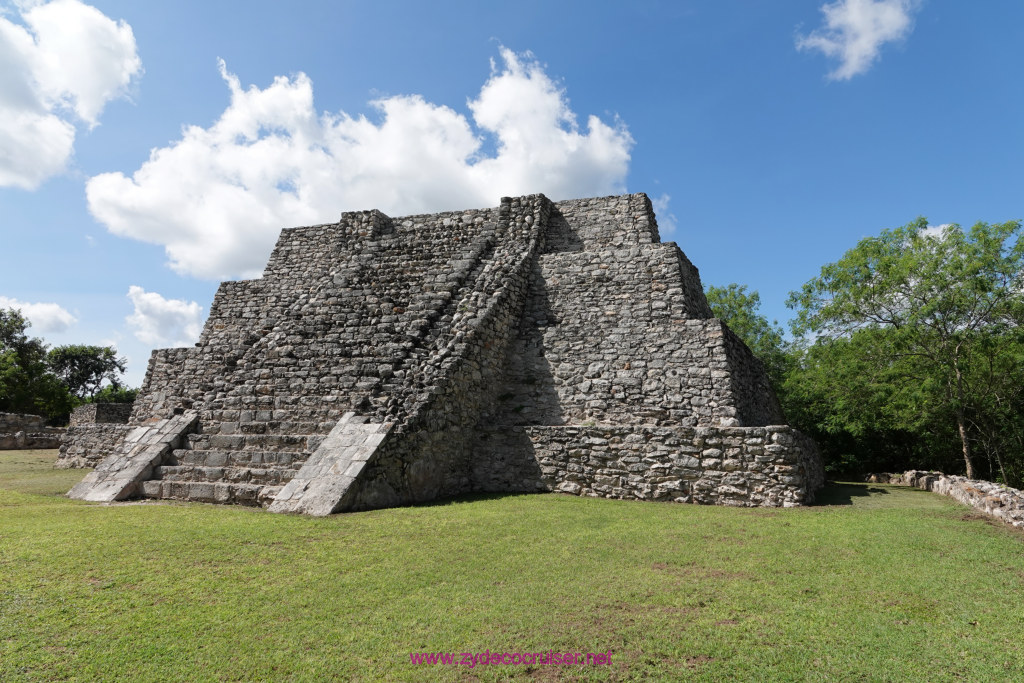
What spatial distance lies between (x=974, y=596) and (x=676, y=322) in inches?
260

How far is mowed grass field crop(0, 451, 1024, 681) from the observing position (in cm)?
290

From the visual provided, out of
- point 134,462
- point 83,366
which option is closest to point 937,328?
point 134,462

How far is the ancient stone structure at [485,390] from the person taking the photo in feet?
25.2

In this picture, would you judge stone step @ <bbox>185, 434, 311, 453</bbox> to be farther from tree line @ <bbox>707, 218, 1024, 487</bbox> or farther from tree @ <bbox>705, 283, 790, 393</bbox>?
tree @ <bbox>705, 283, 790, 393</bbox>

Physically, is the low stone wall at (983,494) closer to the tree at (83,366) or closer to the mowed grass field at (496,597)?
the mowed grass field at (496,597)

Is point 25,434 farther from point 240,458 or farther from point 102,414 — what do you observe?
point 240,458

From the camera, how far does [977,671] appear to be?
2848 mm

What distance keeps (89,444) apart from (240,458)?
6.88 metres

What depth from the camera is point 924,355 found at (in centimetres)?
1305

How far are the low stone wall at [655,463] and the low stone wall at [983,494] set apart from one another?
220 centimetres

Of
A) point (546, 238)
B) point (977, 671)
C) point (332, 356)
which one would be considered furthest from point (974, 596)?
point (546, 238)

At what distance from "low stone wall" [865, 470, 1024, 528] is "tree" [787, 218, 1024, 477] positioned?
70.7 inches

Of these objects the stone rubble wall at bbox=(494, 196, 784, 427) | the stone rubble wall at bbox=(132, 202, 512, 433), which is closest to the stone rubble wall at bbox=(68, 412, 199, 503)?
the stone rubble wall at bbox=(132, 202, 512, 433)

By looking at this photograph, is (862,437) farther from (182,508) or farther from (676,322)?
(182,508)
